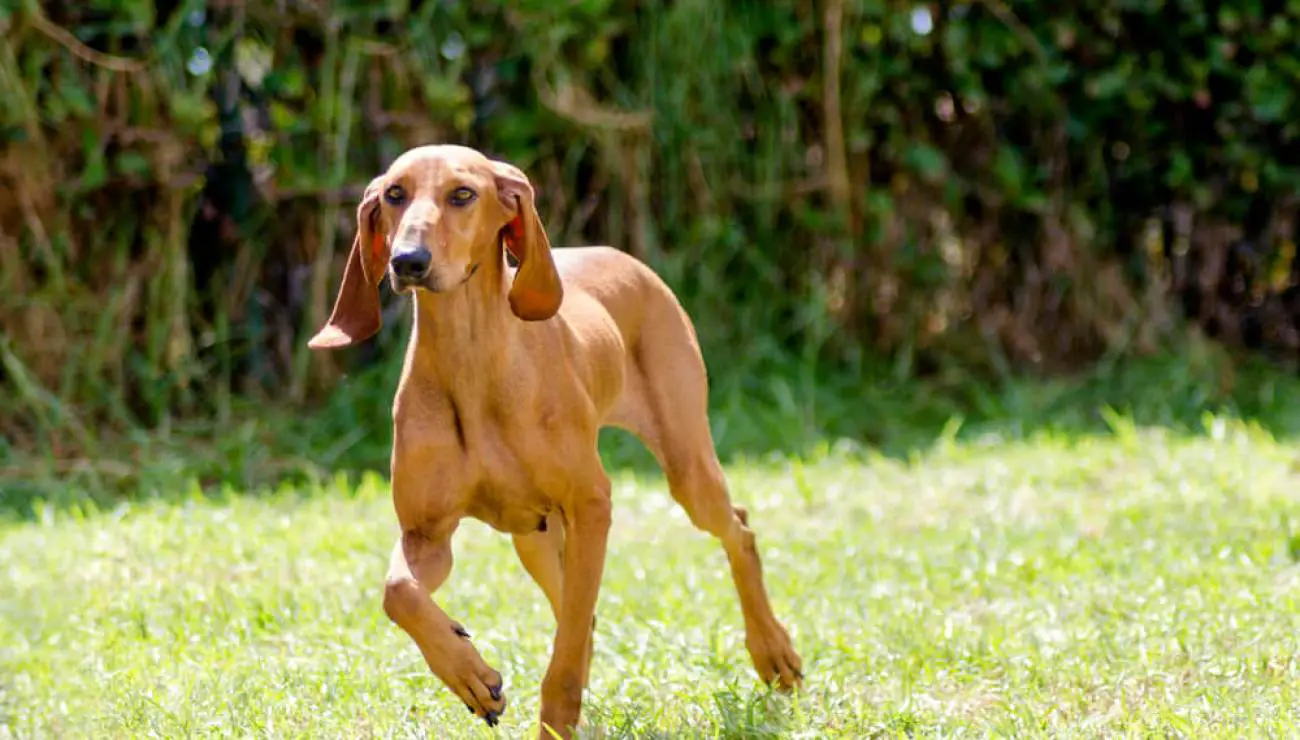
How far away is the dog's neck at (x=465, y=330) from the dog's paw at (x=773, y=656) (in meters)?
0.99

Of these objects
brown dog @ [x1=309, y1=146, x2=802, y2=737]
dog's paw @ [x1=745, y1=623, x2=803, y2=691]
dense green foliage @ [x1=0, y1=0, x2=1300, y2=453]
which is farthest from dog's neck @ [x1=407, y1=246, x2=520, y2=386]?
dense green foliage @ [x1=0, y1=0, x2=1300, y2=453]

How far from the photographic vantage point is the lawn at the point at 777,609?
3.70 m

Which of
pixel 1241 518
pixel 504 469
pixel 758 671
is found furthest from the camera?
pixel 1241 518

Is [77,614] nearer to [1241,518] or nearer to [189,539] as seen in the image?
[189,539]

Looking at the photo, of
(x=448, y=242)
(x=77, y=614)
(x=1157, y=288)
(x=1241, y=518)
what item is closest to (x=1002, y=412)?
(x=1157, y=288)

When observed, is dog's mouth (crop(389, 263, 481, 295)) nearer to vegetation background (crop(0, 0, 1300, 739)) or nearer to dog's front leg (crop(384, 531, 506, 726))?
dog's front leg (crop(384, 531, 506, 726))

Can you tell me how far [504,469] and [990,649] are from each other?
1.43 metres

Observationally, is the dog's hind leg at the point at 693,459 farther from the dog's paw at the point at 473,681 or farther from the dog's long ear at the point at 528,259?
the dog's paw at the point at 473,681

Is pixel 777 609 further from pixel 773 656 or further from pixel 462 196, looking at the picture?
pixel 462 196

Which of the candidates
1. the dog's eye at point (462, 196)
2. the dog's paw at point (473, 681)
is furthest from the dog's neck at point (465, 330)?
the dog's paw at point (473, 681)

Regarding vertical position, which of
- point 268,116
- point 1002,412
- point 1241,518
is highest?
point 268,116

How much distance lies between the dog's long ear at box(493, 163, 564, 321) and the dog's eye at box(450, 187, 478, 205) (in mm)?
116

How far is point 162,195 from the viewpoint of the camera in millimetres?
7156

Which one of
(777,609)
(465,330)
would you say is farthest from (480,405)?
(777,609)
